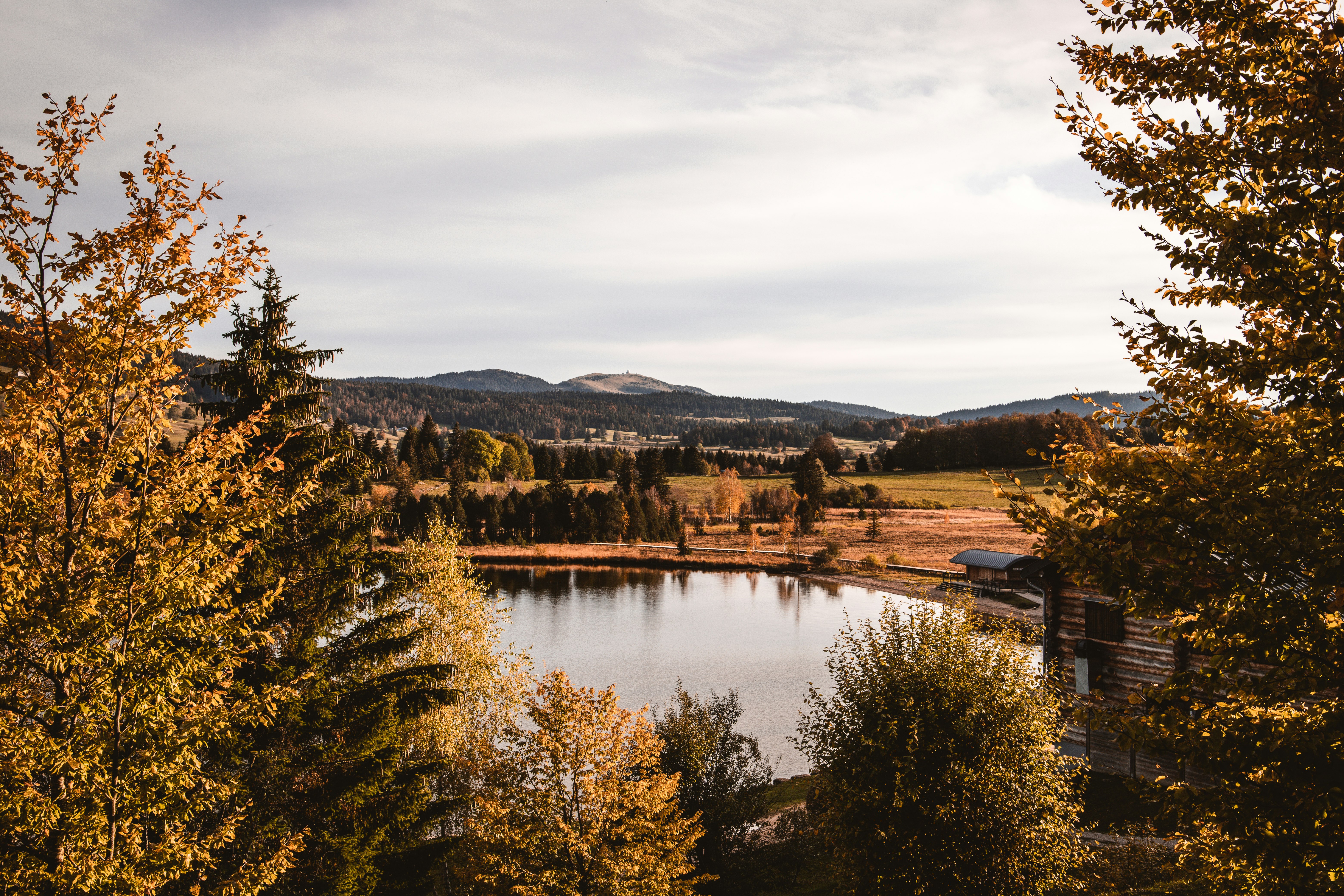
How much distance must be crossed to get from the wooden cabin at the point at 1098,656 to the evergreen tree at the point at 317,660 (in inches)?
608

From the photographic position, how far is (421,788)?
1557cm

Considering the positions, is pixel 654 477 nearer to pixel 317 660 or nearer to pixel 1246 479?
pixel 317 660

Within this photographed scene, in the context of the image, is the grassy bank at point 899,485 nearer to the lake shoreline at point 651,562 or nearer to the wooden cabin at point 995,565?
the lake shoreline at point 651,562

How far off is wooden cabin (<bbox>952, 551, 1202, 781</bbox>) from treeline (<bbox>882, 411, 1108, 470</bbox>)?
94.8m

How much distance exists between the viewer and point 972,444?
12706 centimetres

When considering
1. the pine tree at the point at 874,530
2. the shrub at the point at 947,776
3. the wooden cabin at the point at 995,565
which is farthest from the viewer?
the pine tree at the point at 874,530

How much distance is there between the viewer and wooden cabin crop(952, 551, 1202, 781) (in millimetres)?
19844

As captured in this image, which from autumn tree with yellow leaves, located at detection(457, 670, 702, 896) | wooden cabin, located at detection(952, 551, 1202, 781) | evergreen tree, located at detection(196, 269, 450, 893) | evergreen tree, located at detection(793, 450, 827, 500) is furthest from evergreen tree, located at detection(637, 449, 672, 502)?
autumn tree with yellow leaves, located at detection(457, 670, 702, 896)

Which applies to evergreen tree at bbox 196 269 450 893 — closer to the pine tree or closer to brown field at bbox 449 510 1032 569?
brown field at bbox 449 510 1032 569

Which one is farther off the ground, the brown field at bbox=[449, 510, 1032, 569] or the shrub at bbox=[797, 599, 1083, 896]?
the shrub at bbox=[797, 599, 1083, 896]

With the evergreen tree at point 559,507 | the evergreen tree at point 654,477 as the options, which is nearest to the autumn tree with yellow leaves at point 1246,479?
the evergreen tree at point 559,507

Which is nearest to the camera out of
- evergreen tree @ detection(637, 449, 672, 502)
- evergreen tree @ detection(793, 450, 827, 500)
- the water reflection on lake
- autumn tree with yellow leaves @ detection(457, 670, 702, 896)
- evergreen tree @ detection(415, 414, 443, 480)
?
Answer: autumn tree with yellow leaves @ detection(457, 670, 702, 896)

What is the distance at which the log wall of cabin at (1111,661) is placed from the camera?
1980 centimetres

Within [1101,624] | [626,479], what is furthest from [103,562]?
[626,479]
